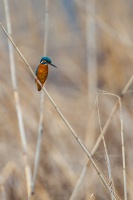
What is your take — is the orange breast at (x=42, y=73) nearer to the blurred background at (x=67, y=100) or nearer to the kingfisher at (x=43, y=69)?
the kingfisher at (x=43, y=69)

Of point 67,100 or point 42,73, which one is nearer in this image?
point 42,73

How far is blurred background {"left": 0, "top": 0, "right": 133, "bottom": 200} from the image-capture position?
188 centimetres

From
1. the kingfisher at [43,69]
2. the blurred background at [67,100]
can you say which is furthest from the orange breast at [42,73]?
the blurred background at [67,100]

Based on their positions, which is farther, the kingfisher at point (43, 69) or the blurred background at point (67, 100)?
the blurred background at point (67, 100)

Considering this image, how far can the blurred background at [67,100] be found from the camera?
1.88 m

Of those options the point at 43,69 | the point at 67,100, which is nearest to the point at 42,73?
the point at 43,69

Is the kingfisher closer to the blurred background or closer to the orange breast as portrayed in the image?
the orange breast

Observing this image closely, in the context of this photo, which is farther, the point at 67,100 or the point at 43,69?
the point at 67,100

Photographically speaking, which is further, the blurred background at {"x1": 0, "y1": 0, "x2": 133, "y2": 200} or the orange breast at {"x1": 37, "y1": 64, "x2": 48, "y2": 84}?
the blurred background at {"x1": 0, "y1": 0, "x2": 133, "y2": 200}

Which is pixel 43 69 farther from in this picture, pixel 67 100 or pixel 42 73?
pixel 67 100

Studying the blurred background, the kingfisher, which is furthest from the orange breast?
the blurred background

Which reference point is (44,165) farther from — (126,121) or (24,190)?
(126,121)

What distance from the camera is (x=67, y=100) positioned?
7.71ft

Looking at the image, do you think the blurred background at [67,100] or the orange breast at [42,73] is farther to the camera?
the blurred background at [67,100]
